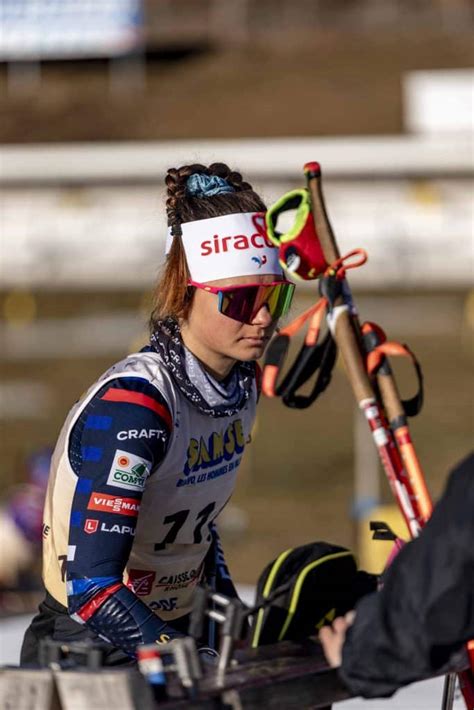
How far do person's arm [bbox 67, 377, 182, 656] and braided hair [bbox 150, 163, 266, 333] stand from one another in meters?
0.33

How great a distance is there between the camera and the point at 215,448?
3.08m

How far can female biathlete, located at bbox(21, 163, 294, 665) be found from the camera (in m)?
2.70

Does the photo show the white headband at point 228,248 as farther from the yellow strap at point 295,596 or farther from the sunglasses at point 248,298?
the yellow strap at point 295,596

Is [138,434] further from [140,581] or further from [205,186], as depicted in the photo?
[205,186]

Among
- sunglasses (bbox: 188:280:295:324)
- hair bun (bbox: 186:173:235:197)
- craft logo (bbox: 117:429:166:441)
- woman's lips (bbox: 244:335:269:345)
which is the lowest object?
craft logo (bbox: 117:429:166:441)

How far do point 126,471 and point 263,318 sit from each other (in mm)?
474

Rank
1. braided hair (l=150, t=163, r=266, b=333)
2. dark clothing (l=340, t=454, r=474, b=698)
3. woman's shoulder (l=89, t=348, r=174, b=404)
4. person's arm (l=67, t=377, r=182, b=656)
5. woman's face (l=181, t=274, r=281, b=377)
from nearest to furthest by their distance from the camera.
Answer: dark clothing (l=340, t=454, r=474, b=698) < person's arm (l=67, t=377, r=182, b=656) < woman's shoulder (l=89, t=348, r=174, b=404) < woman's face (l=181, t=274, r=281, b=377) < braided hair (l=150, t=163, r=266, b=333)

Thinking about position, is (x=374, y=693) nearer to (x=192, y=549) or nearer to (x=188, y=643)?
(x=188, y=643)

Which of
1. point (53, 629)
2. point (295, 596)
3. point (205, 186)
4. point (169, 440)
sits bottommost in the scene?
point (53, 629)

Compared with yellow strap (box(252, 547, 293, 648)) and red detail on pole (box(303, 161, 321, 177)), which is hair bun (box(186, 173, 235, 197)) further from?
yellow strap (box(252, 547, 293, 648))

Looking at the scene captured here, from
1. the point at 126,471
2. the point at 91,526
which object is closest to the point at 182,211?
the point at 126,471

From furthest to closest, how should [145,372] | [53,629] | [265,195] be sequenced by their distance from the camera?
[265,195] < [53,629] < [145,372]

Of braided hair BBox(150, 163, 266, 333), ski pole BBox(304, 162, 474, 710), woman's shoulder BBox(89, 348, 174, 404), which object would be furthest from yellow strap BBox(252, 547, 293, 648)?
braided hair BBox(150, 163, 266, 333)

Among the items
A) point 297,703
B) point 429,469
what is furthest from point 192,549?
point 429,469
